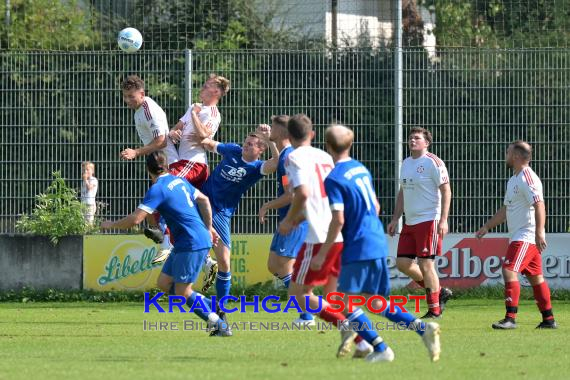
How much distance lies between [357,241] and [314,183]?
0.85 meters

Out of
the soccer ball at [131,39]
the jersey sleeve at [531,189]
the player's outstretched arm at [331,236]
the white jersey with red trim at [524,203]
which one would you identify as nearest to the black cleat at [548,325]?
the white jersey with red trim at [524,203]

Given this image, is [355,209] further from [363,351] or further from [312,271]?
[363,351]

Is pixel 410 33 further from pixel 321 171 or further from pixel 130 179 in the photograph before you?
pixel 321 171

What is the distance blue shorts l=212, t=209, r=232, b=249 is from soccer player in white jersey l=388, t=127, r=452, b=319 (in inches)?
77.6

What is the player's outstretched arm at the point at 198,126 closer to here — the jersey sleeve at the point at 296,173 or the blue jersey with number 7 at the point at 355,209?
the jersey sleeve at the point at 296,173

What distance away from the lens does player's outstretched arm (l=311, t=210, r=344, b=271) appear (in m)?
9.43

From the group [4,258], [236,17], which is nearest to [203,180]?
[4,258]

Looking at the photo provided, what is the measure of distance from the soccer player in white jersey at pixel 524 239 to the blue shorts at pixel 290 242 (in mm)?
2262

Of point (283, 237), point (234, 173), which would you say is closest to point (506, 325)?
point (283, 237)

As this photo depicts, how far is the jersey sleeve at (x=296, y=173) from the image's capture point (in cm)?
998

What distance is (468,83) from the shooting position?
18031 mm

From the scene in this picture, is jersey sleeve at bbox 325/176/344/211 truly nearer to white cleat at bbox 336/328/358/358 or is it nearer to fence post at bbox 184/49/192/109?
white cleat at bbox 336/328/358/358

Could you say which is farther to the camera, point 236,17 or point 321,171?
point 236,17

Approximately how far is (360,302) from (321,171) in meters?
1.14
